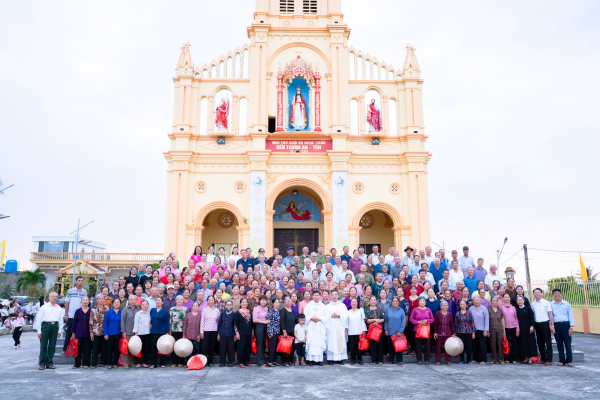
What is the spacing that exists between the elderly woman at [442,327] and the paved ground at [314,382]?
15.4 inches

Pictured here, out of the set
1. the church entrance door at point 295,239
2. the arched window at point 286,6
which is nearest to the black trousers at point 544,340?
the church entrance door at point 295,239

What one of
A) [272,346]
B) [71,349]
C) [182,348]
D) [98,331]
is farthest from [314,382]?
[71,349]

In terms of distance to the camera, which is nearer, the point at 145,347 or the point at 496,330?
the point at 145,347

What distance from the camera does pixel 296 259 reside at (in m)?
12.6

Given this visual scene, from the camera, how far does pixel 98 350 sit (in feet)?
29.9

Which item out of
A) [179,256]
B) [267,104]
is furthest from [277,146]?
[179,256]

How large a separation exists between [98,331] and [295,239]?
1302 centimetres

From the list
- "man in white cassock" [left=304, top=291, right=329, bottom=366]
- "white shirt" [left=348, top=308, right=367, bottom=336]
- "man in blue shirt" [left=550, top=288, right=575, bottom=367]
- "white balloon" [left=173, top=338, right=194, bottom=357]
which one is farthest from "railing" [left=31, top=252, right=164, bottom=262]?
"man in blue shirt" [left=550, top=288, right=575, bottom=367]

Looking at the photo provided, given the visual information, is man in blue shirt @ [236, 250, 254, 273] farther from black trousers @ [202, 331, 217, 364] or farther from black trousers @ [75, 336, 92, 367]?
black trousers @ [75, 336, 92, 367]

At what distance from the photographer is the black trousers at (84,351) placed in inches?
352

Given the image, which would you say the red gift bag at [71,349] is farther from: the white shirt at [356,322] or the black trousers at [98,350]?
the white shirt at [356,322]

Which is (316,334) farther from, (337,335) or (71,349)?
(71,349)

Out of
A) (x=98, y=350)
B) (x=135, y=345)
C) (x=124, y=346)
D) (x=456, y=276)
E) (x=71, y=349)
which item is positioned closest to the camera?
(x=135, y=345)

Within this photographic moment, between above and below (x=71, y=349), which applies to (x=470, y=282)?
above
